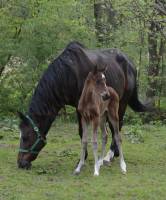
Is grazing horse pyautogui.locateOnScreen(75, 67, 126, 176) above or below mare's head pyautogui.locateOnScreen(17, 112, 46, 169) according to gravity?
above

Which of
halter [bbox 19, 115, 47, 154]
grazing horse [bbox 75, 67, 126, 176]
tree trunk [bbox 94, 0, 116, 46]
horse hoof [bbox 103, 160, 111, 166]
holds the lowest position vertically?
horse hoof [bbox 103, 160, 111, 166]

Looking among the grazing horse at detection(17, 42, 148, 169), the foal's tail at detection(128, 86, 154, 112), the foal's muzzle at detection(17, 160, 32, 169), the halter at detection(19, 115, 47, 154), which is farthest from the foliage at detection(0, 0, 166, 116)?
the foal's muzzle at detection(17, 160, 32, 169)

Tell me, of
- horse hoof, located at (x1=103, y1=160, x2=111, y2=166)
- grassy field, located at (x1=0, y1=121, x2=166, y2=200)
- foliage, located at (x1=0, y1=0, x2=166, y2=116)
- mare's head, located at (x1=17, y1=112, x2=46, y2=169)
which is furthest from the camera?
foliage, located at (x1=0, y1=0, x2=166, y2=116)

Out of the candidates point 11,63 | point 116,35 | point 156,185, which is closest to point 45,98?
point 156,185

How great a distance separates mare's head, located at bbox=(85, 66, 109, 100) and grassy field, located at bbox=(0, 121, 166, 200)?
3.95 feet

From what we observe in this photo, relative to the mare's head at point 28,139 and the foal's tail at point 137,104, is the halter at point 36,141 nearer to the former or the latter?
the mare's head at point 28,139

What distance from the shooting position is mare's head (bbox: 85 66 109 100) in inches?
274

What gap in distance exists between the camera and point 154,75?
51.9 ft

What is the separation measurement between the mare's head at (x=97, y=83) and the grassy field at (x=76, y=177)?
1204mm

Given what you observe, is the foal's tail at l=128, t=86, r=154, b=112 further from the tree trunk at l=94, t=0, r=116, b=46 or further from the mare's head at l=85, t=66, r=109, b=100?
the tree trunk at l=94, t=0, r=116, b=46

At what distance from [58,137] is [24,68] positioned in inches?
96.8

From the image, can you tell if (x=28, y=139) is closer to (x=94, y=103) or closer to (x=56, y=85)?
(x=56, y=85)

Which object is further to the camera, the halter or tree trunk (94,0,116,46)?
tree trunk (94,0,116,46)

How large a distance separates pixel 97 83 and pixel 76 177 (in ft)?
4.55
